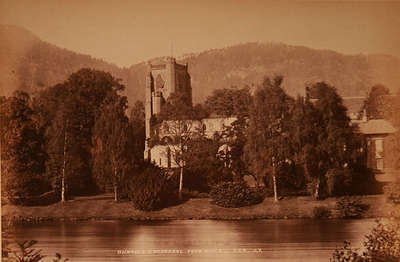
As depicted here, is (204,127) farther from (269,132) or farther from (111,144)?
(111,144)

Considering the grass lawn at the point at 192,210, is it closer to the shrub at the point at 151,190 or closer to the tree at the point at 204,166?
the shrub at the point at 151,190

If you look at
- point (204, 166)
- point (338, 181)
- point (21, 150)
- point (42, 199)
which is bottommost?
point (42, 199)

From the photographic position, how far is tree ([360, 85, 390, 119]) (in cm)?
547

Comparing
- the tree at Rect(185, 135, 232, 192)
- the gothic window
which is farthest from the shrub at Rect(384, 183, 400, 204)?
the gothic window

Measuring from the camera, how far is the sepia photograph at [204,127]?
17.9ft

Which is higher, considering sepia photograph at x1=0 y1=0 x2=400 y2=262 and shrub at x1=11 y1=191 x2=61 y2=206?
sepia photograph at x1=0 y1=0 x2=400 y2=262

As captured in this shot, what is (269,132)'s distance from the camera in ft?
18.6

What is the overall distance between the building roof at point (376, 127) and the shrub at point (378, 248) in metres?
1.18

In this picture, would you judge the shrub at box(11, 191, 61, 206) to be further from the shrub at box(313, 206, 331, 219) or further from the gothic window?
the shrub at box(313, 206, 331, 219)

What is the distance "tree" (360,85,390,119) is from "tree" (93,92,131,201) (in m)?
3.18

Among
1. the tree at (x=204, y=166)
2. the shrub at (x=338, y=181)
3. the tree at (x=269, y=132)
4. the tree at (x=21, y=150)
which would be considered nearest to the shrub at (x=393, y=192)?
the shrub at (x=338, y=181)

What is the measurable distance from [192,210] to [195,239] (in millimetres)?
392

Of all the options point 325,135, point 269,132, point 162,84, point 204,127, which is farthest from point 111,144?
point 325,135

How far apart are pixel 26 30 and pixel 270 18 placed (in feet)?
10.3
